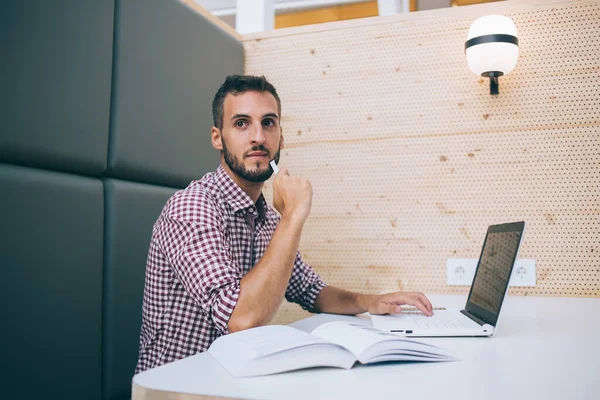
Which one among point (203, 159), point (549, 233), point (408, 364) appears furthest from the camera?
point (203, 159)

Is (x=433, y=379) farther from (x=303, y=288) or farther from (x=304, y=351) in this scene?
(x=303, y=288)

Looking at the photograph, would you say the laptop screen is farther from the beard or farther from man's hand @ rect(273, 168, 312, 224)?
the beard

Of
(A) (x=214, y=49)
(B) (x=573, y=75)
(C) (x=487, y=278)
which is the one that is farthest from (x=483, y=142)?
(A) (x=214, y=49)

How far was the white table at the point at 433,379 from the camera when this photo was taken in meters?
0.58

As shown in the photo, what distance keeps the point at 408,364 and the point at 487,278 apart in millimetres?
580

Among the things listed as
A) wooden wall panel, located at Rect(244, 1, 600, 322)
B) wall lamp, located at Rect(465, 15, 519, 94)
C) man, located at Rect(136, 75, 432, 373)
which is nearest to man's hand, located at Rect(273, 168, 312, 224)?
man, located at Rect(136, 75, 432, 373)

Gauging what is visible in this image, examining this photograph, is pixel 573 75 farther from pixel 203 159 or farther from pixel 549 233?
pixel 203 159

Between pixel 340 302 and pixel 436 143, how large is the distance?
2.20ft

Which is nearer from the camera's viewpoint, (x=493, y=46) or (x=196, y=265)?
(x=196, y=265)

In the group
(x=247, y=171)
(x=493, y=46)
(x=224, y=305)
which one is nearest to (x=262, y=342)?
(x=224, y=305)

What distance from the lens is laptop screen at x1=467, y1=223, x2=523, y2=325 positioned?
41.4 inches

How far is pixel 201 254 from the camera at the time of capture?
113 cm

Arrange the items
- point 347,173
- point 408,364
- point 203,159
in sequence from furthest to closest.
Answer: point 347,173, point 203,159, point 408,364

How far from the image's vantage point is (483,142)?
1735mm
